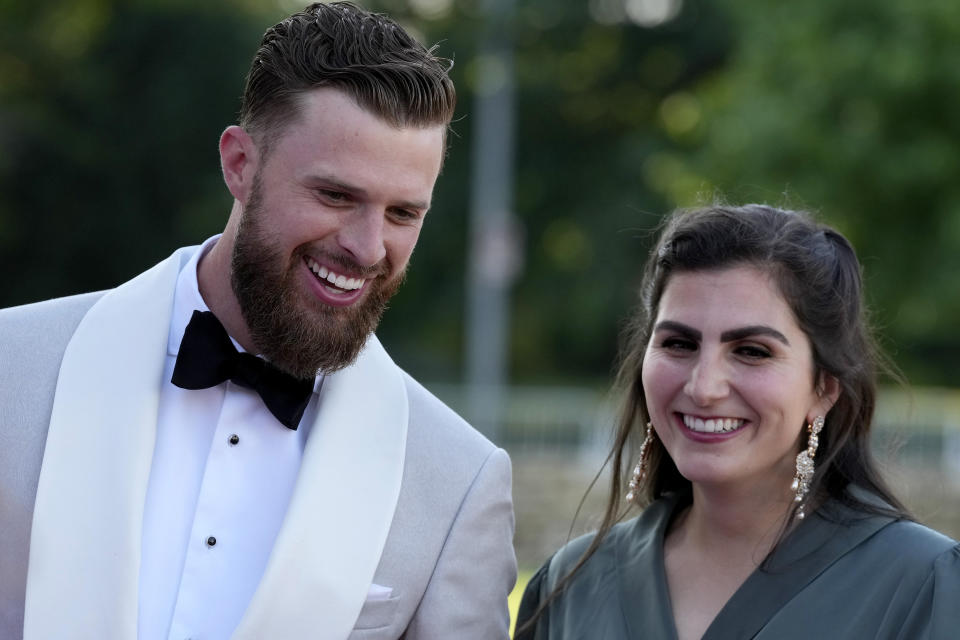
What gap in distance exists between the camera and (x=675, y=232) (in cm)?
366

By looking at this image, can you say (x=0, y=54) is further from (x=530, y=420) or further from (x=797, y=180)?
(x=797, y=180)

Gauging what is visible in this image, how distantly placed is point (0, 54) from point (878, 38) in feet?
61.7

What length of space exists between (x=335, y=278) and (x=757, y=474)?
122 cm

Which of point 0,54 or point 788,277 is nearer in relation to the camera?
point 788,277

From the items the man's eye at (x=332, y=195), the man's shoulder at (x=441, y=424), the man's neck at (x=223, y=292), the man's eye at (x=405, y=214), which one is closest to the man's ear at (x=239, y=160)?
the man's neck at (x=223, y=292)

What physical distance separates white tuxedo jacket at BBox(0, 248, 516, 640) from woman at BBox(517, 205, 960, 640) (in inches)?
17.8

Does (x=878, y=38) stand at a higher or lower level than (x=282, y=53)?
higher

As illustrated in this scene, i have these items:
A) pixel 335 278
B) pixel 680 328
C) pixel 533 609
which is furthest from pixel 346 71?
pixel 533 609

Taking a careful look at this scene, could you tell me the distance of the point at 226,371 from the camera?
3.05 metres

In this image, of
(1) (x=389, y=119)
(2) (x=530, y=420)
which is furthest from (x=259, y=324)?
(2) (x=530, y=420)

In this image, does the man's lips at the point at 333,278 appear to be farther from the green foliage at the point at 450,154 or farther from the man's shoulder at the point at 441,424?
the green foliage at the point at 450,154

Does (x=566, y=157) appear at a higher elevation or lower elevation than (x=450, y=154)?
higher

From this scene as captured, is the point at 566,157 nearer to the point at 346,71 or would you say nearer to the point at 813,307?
the point at 813,307

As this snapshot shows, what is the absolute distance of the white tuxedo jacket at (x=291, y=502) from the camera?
2.86m
